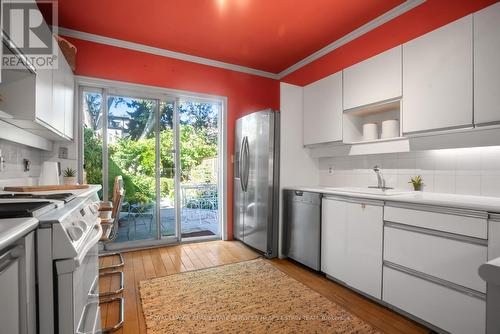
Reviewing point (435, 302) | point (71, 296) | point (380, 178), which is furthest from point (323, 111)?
point (71, 296)

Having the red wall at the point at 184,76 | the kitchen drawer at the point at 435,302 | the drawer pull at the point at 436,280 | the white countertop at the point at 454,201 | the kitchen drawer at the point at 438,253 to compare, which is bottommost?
the kitchen drawer at the point at 435,302

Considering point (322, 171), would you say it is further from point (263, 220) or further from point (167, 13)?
point (167, 13)

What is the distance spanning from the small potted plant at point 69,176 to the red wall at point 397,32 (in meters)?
3.19

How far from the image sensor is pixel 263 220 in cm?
305

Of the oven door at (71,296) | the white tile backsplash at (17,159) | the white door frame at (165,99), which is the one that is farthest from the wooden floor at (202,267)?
the white tile backsplash at (17,159)

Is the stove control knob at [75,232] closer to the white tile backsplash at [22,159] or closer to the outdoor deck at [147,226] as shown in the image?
the white tile backsplash at [22,159]

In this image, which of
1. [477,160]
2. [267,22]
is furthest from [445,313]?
[267,22]

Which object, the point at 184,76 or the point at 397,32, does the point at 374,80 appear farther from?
the point at 184,76

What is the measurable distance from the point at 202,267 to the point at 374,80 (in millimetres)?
2553

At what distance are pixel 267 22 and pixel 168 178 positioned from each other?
233 cm

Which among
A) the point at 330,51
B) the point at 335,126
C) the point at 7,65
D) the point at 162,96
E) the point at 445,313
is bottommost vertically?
the point at 445,313

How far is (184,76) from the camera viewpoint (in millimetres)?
3512

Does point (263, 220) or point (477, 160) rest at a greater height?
point (477, 160)

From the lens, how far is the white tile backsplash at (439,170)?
1.86 m
